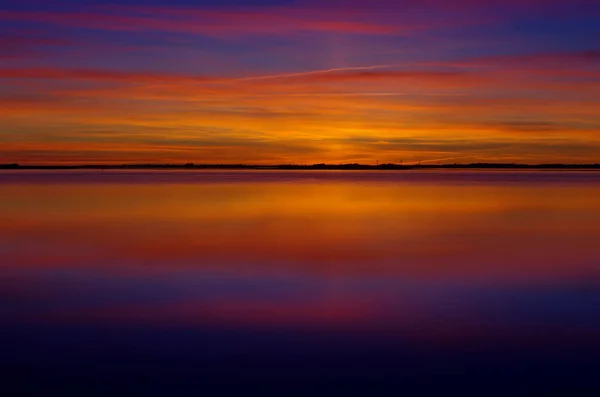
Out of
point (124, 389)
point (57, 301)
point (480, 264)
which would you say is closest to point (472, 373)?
point (124, 389)

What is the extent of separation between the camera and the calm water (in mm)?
6047

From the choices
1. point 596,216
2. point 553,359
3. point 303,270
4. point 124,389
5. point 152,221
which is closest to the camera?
point 124,389

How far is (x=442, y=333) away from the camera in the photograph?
753 centimetres

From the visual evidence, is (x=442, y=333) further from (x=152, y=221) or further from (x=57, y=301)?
(x=152, y=221)

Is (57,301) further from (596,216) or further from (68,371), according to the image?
(596,216)

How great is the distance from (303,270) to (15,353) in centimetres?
590

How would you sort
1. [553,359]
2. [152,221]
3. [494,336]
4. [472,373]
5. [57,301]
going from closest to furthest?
[472,373], [553,359], [494,336], [57,301], [152,221]

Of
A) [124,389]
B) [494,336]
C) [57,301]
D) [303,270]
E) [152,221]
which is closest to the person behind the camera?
[124,389]

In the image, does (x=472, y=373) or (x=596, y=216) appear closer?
(x=472, y=373)

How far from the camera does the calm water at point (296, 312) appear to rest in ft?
19.8

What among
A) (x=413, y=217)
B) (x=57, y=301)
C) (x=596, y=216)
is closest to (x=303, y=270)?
(x=57, y=301)

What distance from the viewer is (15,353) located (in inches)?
261

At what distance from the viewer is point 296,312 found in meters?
8.48

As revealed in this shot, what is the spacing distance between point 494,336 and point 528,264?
5.50m
